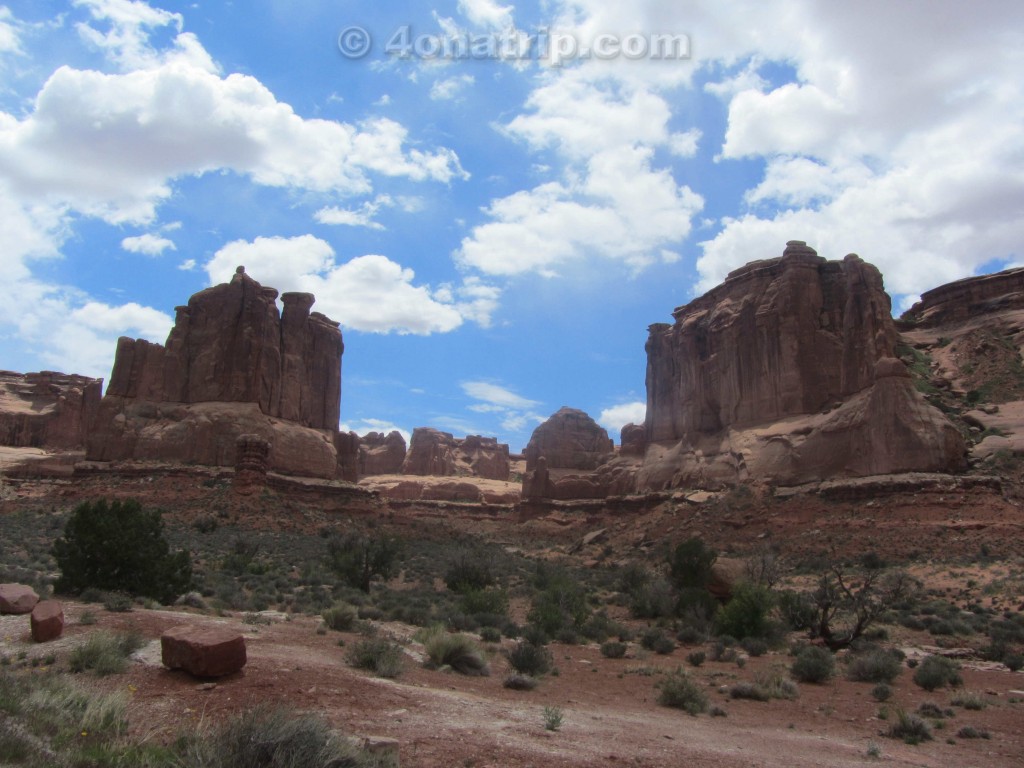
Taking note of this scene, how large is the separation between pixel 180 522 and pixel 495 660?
103 ft

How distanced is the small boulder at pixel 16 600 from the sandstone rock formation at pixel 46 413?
75726 millimetres

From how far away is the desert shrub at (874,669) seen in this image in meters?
16.3

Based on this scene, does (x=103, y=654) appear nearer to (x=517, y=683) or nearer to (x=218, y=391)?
(x=517, y=683)

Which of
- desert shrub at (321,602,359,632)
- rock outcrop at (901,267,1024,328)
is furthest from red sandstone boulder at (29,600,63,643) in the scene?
rock outcrop at (901,267,1024,328)

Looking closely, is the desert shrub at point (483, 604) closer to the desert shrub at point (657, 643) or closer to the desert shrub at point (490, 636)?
the desert shrub at point (490, 636)

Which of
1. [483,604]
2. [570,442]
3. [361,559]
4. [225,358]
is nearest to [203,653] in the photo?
[483,604]

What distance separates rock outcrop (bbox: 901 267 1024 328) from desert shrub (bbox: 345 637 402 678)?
62.2 m

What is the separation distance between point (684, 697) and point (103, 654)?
29.8 ft

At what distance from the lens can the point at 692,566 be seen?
28375 mm

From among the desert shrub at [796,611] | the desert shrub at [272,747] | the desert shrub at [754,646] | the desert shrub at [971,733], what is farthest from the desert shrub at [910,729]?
the desert shrub at [796,611]

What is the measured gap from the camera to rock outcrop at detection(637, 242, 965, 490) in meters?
43.2

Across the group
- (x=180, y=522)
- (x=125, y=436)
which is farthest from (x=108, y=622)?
(x=125, y=436)

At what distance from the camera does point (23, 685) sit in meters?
8.58

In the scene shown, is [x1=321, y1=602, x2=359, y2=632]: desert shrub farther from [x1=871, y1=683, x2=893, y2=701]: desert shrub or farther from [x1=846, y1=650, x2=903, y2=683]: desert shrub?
[x1=846, y1=650, x2=903, y2=683]: desert shrub
